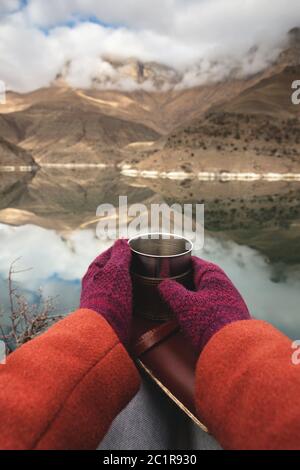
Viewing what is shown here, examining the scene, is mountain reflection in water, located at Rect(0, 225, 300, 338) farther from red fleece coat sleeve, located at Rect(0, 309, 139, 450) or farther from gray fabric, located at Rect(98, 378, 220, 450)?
red fleece coat sleeve, located at Rect(0, 309, 139, 450)

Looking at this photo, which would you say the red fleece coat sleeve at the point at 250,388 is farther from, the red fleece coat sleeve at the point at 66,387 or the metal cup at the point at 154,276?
the metal cup at the point at 154,276

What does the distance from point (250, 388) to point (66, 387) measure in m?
0.57

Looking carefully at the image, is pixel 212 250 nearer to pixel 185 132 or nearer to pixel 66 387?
pixel 66 387

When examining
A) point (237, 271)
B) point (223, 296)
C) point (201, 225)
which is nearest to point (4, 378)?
point (223, 296)

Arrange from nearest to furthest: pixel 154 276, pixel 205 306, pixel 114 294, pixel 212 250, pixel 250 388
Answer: pixel 250 388 → pixel 205 306 → pixel 114 294 → pixel 154 276 → pixel 212 250

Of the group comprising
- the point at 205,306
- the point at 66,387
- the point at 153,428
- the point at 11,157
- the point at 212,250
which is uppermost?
the point at 11,157

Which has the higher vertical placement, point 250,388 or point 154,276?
point 154,276

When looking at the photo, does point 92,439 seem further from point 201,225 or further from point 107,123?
point 107,123

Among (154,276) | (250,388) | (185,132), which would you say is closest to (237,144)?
(185,132)

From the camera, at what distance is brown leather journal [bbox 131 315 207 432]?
1350 mm

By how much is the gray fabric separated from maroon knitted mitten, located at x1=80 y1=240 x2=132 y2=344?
0.31 m

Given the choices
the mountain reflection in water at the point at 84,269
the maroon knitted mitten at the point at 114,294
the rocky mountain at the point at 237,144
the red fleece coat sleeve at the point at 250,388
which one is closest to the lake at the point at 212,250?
the mountain reflection in water at the point at 84,269

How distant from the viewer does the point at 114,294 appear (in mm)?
1521

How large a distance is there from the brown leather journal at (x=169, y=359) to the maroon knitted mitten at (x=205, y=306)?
88 millimetres
